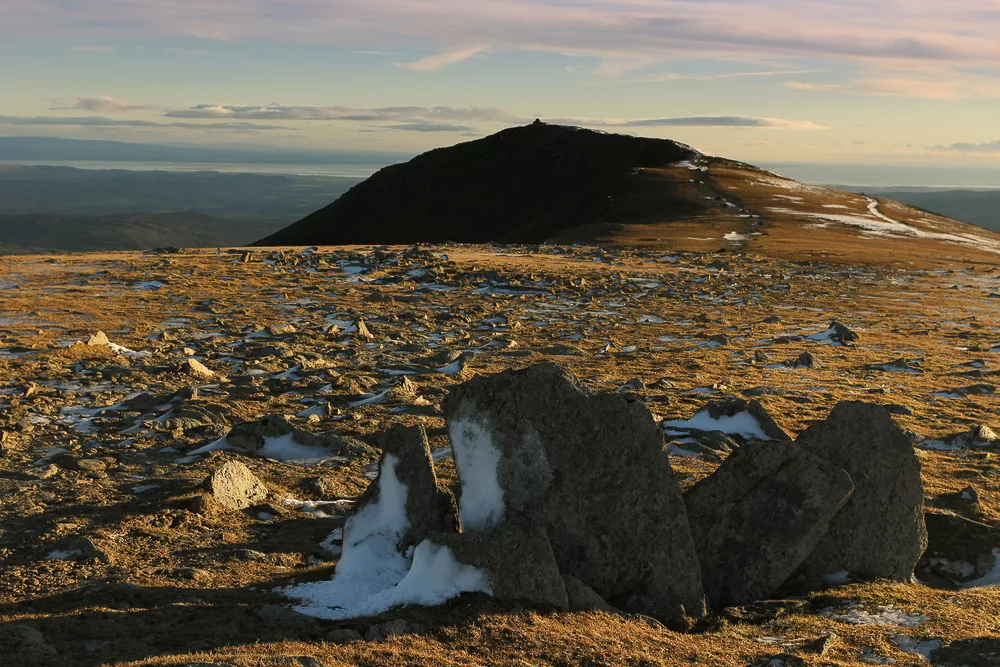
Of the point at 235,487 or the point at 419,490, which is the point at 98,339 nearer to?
the point at 235,487

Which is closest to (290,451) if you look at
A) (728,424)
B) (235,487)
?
(235,487)

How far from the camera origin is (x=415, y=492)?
10047 mm

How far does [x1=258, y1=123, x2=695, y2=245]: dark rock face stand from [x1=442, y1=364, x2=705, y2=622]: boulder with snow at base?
9708 cm

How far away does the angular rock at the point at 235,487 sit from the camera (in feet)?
37.9

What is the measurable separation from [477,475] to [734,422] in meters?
7.55

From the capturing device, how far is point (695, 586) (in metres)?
9.36

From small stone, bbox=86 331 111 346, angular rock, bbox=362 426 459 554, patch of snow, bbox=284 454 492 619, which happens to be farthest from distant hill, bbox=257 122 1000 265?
patch of snow, bbox=284 454 492 619

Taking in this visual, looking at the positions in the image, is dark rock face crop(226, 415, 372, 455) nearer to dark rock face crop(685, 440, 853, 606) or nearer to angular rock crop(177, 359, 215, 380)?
angular rock crop(177, 359, 215, 380)

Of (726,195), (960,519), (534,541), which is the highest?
(726,195)

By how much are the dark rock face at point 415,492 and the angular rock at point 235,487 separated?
2404 mm

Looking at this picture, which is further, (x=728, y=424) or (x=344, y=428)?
(x=728, y=424)

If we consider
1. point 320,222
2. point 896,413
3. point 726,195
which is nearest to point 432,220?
point 320,222

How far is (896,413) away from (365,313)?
16.4m

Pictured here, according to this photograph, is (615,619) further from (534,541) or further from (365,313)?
(365,313)
